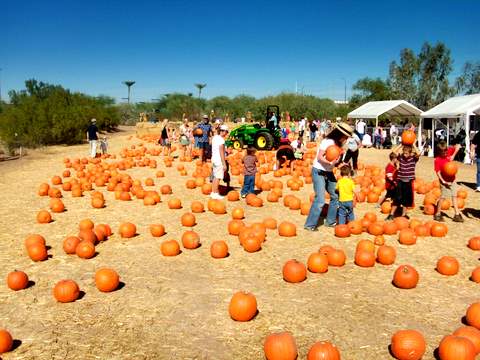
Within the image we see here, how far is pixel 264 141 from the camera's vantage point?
23.4 m

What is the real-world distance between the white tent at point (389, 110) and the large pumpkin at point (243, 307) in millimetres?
27950

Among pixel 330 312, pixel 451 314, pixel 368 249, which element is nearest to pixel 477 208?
pixel 368 249

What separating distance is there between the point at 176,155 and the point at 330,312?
66.6 feet

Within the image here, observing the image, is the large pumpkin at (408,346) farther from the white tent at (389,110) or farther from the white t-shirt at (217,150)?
the white tent at (389,110)

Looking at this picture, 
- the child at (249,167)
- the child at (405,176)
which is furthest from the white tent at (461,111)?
the child at (249,167)

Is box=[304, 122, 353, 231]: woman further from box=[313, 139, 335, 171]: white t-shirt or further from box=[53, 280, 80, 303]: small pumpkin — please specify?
box=[53, 280, 80, 303]: small pumpkin

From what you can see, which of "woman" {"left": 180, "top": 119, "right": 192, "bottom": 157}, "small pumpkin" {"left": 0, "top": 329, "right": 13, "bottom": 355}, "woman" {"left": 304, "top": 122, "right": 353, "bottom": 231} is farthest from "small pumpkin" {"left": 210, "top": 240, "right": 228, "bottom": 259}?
"woman" {"left": 180, "top": 119, "right": 192, "bottom": 157}

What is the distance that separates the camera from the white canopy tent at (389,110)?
30469 mm

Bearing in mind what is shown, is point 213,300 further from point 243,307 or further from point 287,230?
point 287,230

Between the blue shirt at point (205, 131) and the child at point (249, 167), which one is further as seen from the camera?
the blue shirt at point (205, 131)

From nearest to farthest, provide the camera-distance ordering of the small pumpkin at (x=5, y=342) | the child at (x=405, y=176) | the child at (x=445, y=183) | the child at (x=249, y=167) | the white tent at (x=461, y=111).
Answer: the small pumpkin at (x=5, y=342), the child at (x=405, y=176), the child at (x=445, y=183), the child at (x=249, y=167), the white tent at (x=461, y=111)

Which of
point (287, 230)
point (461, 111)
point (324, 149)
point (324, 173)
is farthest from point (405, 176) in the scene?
point (461, 111)

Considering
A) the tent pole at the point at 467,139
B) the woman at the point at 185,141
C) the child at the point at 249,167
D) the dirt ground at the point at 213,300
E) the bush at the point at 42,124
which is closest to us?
the dirt ground at the point at 213,300

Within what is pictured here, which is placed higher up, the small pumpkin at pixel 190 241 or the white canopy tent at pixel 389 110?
the white canopy tent at pixel 389 110
